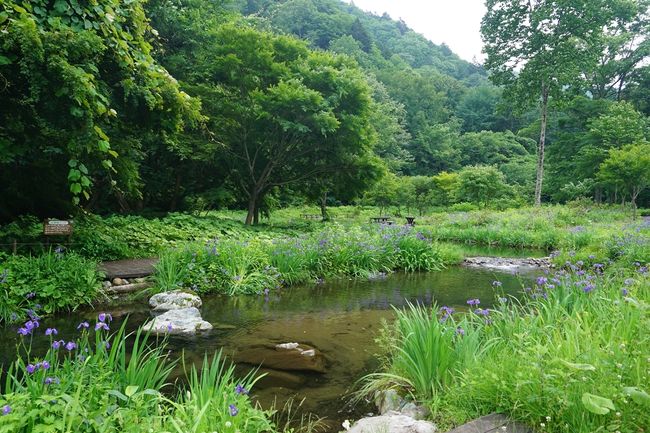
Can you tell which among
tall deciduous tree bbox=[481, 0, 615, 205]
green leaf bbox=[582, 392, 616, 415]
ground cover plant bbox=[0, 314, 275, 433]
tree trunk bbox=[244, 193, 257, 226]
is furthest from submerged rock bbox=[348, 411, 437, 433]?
tall deciduous tree bbox=[481, 0, 615, 205]

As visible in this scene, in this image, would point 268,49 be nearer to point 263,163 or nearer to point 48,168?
point 263,163

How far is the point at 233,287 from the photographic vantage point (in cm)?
723

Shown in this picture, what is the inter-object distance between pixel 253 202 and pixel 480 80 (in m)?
65.7

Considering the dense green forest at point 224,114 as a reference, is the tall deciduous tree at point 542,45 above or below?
above

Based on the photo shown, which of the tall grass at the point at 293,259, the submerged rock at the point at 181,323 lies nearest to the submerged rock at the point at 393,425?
the submerged rock at the point at 181,323

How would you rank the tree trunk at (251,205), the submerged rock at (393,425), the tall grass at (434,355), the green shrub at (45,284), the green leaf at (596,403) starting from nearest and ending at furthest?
the green leaf at (596,403), the submerged rock at (393,425), the tall grass at (434,355), the green shrub at (45,284), the tree trunk at (251,205)

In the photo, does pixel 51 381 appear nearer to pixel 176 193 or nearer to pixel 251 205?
pixel 251 205

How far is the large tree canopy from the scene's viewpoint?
4.74m

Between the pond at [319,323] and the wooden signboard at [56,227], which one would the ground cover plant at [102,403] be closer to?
the pond at [319,323]

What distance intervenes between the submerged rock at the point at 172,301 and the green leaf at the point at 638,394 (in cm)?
528

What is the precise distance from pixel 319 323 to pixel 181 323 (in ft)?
5.84

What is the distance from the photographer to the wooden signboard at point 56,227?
651cm

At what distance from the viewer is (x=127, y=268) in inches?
285

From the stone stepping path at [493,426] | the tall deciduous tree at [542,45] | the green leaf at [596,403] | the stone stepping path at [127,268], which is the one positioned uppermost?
the tall deciduous tree at [542,45]
